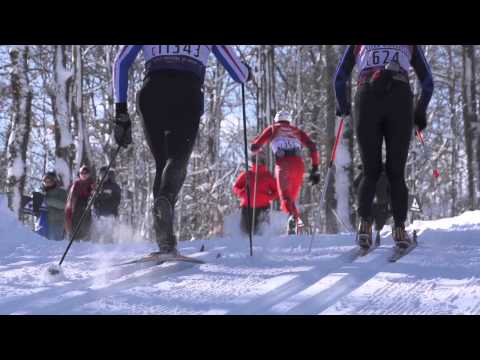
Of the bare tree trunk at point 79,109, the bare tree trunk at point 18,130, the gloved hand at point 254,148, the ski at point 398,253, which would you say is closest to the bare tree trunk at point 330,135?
the gloved hand at point 254,148

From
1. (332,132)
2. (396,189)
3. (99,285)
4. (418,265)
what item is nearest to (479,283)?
(418,265)

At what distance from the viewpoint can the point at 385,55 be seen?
3869 millimetres

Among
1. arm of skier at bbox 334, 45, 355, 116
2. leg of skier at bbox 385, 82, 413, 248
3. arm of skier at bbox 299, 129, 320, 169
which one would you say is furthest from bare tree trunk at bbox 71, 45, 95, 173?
leg of skier at bbox 385, 82, 413, 248

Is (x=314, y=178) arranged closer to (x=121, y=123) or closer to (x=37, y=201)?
(x=121, y=123)

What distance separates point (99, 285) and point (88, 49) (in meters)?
16.3

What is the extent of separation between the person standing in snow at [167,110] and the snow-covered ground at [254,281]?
1.77 feet

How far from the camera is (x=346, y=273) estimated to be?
299 centimetres

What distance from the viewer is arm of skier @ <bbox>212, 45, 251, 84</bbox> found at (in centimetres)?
411

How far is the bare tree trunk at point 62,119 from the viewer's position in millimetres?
11672

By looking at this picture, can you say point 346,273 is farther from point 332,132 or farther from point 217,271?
point 332,132

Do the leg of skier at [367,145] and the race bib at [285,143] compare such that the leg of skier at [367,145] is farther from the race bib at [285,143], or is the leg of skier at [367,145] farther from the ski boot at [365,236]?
the race bib at [285,143]

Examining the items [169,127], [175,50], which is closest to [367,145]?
[169,127]

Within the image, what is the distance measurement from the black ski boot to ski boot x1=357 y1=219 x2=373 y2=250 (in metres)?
1.33

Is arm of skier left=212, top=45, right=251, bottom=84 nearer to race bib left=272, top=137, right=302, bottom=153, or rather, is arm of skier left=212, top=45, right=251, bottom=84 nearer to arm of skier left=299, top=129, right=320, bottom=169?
arm of skier left=299, top=129, right=320, bottom=169
